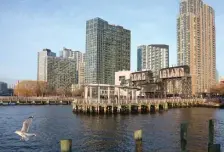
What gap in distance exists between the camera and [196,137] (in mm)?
44125

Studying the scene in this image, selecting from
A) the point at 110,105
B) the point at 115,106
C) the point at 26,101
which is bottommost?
the point at 26,101

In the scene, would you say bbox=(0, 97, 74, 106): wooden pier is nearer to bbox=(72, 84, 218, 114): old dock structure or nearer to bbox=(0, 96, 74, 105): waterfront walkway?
bbox=(0, 96, 74, 105): waterfront walkway

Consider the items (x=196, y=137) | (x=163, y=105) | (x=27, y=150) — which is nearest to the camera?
(x=27, y=150)

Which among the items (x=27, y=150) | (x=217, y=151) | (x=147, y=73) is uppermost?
(x=147, y=73)

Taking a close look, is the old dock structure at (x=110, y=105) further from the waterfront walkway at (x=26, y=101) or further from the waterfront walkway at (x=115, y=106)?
the waterfront walkway at (x=26, y=101)

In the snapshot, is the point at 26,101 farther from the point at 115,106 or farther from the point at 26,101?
the point at 115,106

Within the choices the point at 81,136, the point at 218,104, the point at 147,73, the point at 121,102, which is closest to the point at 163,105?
the point at 121,102

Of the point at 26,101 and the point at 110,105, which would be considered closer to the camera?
the point at 110,105

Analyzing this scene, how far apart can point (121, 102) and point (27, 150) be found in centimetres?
5485

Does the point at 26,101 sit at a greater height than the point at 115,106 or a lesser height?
lesser

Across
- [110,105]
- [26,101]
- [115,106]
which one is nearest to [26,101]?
[26,101]

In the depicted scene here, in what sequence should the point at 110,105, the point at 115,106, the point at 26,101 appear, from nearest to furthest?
the point at 110,105
the point at 115,106
the point at 26,101

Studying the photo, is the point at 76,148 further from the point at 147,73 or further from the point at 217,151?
the point at 147,73

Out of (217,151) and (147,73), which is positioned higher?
(147,73)
